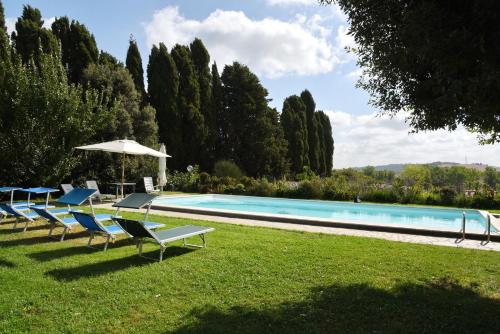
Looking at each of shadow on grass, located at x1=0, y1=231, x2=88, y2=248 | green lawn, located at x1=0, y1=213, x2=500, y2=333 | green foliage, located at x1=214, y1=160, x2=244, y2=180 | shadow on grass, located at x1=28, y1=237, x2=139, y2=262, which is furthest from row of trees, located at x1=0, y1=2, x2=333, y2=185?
shadow on grass, located at x1=28, y1=237, x2=139, y2=262

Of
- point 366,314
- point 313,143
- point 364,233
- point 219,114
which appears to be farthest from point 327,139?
point 366,314

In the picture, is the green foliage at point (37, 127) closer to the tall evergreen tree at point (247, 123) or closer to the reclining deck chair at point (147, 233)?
the reclining deck chair at point (147, 233)

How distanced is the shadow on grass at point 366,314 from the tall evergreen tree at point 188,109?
2215 centimetres

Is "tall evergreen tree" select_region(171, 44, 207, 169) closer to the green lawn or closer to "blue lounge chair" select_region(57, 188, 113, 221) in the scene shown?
"blue lounge chair" select_region(57, 188, 113, 221)

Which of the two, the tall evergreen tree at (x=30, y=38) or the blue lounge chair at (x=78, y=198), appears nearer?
the blue lounge chair at (x=78, y=198)

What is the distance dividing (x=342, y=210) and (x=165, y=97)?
15.3 m

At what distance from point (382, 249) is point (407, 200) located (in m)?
10.6

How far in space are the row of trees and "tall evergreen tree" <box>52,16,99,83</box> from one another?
54mm

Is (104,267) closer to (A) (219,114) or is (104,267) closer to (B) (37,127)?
(B) (37,127)

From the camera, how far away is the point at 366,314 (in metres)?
3.83

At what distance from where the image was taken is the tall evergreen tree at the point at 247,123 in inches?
1184

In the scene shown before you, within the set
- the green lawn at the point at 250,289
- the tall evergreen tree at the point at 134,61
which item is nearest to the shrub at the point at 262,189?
the tall evergreen tree at the point at 134,61

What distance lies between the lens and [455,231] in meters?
8.16

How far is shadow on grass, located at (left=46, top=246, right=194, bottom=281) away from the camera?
16.3ft
